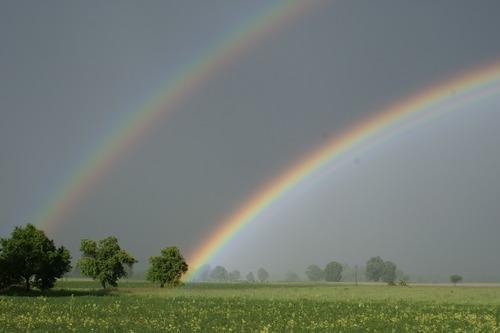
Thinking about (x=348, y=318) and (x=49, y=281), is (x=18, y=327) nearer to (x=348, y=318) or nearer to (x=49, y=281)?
(x=348, y=318)

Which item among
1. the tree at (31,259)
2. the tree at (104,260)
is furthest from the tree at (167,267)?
the tree at (31,259)

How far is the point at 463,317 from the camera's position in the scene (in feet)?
137

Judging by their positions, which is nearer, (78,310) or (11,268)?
(78,310)

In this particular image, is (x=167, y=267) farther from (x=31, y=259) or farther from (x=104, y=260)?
(x=31, y=259)

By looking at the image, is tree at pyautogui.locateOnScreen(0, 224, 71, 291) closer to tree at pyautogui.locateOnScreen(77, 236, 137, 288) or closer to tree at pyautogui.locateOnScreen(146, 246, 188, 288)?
tree at pyautogui.locateOnScreen(77, 236, 137, 288)

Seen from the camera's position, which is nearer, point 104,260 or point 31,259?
point 31,259

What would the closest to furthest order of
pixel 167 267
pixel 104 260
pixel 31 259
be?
pixel 31 259 < pixel 104 260 < pixel 167 267

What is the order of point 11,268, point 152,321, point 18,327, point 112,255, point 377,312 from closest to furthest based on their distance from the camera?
point 18,327 < point 152,321 < point 377,312 < point 11,268 < point 112,255

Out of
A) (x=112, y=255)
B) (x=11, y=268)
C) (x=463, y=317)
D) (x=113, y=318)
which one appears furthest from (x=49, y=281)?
(x=463, y=317)

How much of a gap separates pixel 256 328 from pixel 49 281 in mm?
50977

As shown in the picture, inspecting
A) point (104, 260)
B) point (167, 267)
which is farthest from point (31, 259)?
point (167, 267)

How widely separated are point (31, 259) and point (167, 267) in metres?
36.7

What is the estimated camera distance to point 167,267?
4208 inches

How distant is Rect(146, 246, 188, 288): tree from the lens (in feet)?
350
